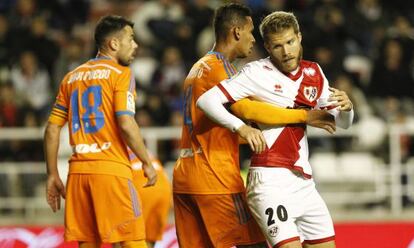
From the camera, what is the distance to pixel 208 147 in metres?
5.81

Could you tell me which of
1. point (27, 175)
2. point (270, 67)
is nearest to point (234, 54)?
point (270, 67)

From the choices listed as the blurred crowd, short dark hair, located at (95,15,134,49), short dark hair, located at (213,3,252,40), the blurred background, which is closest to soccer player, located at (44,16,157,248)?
short dark hair, located at (95,15,134,49)

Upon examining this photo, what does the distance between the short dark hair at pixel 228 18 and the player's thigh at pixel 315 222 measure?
111cm

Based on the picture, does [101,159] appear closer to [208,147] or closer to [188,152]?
[188,152]

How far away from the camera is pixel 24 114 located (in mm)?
11625

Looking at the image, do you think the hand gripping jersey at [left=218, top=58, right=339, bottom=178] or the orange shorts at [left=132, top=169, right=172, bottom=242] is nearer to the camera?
the hand gripping jersey at [left=218, top=58, right=339, bottom=178]

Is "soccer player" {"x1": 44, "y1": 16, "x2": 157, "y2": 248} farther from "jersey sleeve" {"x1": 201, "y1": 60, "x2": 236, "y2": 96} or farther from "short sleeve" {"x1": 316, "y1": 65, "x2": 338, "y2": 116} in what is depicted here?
"short sleeve" {"x1": 316, "y1": 65, "x2": 338, "y2": 116}

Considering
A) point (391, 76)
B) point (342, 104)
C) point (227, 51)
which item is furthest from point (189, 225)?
point (391, 76)

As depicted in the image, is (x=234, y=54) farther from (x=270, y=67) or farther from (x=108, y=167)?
(x=108, y=167)

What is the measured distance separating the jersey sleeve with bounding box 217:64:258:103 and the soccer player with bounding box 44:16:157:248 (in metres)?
0.77

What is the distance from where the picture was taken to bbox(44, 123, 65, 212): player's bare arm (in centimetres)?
622

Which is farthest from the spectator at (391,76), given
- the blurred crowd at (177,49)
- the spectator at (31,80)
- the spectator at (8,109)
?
the spectator at (8,109)

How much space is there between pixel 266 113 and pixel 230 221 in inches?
29.1

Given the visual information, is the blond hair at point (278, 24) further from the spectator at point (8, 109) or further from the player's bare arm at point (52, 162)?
the spectator at point (8, 109)
